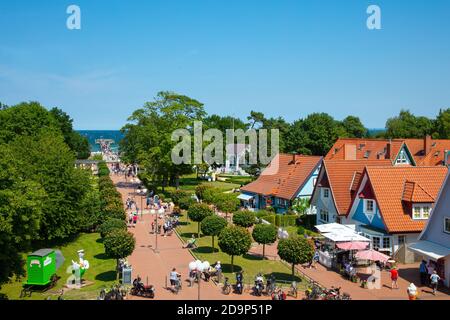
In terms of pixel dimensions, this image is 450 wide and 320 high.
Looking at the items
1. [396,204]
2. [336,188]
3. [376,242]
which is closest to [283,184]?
[336,188]

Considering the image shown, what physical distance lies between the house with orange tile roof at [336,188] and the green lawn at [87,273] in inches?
824

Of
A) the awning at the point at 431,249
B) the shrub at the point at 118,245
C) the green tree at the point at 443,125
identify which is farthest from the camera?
the green tree at the point at 443,125

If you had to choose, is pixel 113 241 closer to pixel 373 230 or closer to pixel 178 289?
pixel 178 289

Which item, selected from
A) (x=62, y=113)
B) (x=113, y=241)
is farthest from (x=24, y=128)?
(x=113, y=241)

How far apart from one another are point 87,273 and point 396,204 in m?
23.8

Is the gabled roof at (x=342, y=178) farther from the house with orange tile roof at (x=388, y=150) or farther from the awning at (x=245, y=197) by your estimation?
the house with orange tile roof at (x=388, y=150)

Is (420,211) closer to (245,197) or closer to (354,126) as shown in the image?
(245,197)

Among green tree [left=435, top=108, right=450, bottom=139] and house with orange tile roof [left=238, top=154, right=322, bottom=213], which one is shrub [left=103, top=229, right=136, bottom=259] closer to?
house with orange tile roof [left=238, top=154, right=322, bottom=213]

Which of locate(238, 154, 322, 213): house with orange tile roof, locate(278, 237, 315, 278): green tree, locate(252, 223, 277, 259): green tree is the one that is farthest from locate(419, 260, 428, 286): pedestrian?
locate(238, 154, 322, 213): house with orange tile roof

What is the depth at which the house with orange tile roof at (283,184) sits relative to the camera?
175 feet

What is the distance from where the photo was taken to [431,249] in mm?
29297

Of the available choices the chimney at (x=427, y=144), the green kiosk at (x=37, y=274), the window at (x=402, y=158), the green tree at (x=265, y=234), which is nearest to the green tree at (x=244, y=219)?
the green tree at (x=265, y=234)

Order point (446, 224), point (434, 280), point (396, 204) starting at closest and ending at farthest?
point (434, 280) → point (446, 224) → point (396, 204)

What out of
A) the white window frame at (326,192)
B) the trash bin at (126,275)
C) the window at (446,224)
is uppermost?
the white window frame at (326,192)
